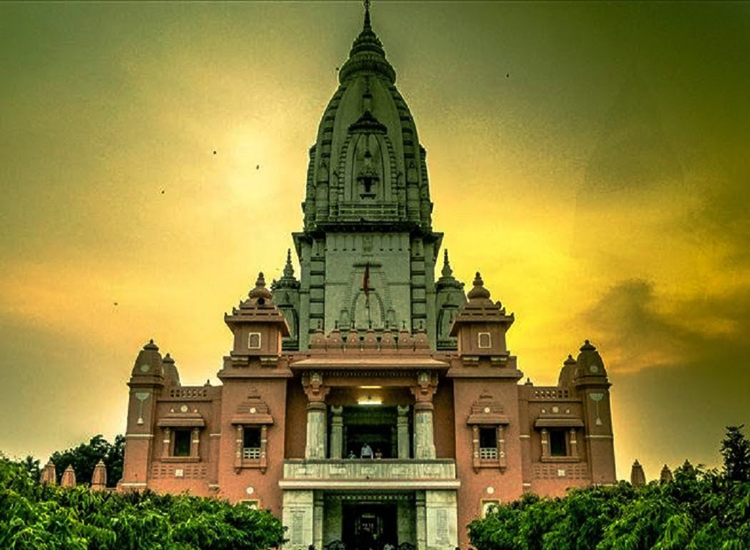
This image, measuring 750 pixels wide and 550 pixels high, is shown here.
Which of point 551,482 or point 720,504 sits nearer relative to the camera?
point 720,504

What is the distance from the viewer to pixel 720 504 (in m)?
12.2

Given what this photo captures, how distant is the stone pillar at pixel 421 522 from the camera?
94.8ft

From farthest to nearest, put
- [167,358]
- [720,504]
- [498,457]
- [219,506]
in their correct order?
[167,358] < [498,457] < [219,506] < [720,504]

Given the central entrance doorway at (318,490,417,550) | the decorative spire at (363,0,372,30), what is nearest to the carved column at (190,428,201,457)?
the central entrance doorway at (318,490,417,550)

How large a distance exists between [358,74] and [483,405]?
27894 mm

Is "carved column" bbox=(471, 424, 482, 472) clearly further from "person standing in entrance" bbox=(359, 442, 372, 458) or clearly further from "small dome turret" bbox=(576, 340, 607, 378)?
"small dome turret" bbox=(576, 340, 607, 378)

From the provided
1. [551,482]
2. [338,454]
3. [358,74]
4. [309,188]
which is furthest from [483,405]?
[358,74]

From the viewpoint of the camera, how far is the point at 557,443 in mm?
32000

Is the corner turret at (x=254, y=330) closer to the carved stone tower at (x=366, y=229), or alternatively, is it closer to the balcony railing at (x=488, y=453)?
the balcony railing at (x=488, y=453)

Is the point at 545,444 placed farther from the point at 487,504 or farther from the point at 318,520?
the point at 318,520

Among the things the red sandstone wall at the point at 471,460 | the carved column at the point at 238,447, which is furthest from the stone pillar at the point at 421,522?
the carved column at the point at 238,447

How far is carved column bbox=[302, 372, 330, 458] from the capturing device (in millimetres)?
30203

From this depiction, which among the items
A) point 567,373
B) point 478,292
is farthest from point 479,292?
point 567,373

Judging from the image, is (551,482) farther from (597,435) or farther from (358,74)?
(358,74)
